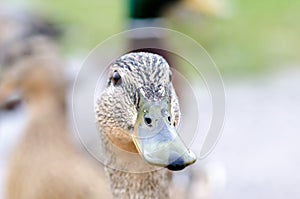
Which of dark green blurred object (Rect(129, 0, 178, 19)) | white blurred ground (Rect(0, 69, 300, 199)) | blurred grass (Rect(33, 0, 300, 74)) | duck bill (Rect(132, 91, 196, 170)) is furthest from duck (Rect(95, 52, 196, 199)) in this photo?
blurred grass (Rect(33, 0, 300, 74))

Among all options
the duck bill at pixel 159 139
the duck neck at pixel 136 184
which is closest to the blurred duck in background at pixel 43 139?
the duck neck at pixel 136 184

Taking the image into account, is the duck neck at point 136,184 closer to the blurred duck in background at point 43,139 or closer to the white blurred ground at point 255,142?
the blurred duck in background at point 43,139

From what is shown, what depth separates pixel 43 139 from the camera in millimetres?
4094

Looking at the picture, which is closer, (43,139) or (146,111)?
(146,111)

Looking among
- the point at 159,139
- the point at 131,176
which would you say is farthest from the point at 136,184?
the point at 159,139

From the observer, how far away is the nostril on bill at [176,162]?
2.15 meters

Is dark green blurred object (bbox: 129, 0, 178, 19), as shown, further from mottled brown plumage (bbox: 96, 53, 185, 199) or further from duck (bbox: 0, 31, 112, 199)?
mottled brown plumage (bbox: 96, 53, 185, 199)

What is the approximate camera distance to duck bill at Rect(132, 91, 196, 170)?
217cm

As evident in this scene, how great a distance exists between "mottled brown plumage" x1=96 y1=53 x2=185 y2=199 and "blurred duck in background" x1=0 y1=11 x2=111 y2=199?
17.2 inches

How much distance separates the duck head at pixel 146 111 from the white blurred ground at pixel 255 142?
163 centimetres

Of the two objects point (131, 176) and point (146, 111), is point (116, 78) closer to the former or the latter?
point (146, 111)

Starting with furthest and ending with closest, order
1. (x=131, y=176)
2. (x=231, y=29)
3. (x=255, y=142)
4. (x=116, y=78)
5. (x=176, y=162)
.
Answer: (x=231, y=29)
(x=255, y=142)
(x=131, y=176)
(x=116, y=78)
(x=176, y=162)

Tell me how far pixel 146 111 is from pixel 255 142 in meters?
3.36

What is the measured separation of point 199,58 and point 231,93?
0.55 metres
